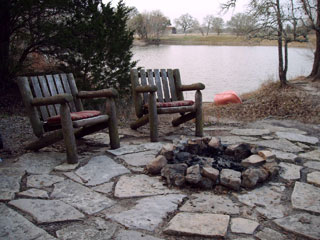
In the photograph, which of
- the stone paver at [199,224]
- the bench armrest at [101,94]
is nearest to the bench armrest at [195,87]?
the bench armrest at [101,94]

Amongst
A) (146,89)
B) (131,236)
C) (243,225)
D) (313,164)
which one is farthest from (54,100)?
(313,164)

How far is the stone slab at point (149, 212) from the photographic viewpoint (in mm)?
1956

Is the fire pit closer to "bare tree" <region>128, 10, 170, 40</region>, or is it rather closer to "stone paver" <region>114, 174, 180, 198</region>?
"stone paver" <region>114, 174, 180, 198</region>

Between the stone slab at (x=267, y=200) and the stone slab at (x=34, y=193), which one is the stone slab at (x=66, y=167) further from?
the stone slab at (x=267, y=200)

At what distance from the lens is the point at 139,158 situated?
3203mm

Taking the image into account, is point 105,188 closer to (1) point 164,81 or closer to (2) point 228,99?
(1) point 164,81

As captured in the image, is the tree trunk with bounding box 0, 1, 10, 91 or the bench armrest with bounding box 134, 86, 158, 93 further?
the tree trunk with bounding box 0, 1, 10, 91

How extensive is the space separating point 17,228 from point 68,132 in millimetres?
1256

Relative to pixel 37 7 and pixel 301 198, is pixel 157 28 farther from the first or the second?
pixel 301 198

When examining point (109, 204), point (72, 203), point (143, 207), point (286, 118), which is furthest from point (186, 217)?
point (286, 118)

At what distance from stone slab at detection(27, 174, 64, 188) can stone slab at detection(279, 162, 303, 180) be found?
1970 mm

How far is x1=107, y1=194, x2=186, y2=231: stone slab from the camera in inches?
77.0

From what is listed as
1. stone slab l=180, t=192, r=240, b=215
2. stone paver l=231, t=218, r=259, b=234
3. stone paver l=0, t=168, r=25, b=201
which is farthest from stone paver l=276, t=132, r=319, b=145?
stone paver l=0, t=168, r=25, b=201

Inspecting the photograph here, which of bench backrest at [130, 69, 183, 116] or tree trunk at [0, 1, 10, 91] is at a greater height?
tree trunk at [0, 1, 10, 91]
